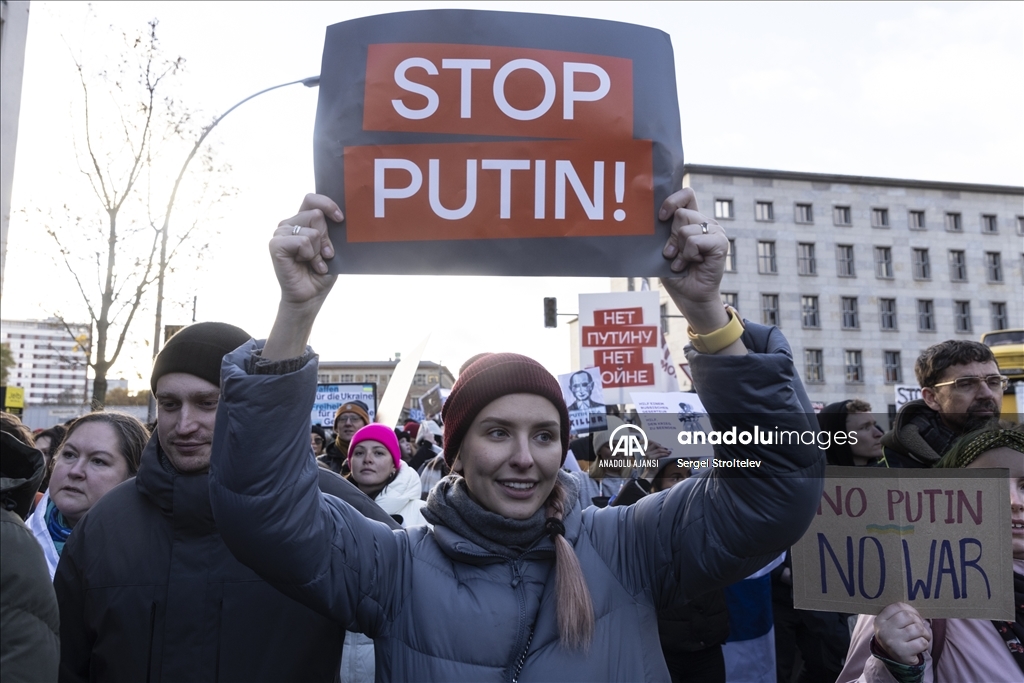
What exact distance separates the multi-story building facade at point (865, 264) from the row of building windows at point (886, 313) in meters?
0.06

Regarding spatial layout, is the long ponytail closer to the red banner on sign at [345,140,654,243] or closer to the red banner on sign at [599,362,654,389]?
the red banner on sign at [345,140,654,243]

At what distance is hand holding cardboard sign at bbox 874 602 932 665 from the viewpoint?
7.10ft

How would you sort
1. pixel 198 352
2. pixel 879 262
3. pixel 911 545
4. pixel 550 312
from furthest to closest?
pixel 879 262 → pixel 550 312 → pixel 198 352 → pixel 911 545

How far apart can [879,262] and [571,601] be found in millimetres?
53634

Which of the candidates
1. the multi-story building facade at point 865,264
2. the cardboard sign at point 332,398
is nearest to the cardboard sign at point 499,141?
the cardboard sign at point 332,398

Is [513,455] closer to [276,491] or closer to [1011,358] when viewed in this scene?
[276,491]

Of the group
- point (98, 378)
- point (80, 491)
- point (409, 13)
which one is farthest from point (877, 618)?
point (98, 378)

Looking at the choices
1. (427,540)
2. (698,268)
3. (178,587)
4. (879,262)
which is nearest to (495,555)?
(427,540)

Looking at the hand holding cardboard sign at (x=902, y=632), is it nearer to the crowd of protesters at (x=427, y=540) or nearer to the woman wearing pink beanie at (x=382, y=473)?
the crowd of protesters at (x=427, y=540)

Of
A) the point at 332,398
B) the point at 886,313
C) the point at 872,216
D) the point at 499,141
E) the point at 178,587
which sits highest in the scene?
the point at 872,216

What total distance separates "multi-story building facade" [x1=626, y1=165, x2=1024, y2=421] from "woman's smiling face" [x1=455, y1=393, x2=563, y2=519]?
4599 centimetres

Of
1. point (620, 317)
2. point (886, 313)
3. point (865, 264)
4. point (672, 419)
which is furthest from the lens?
point (886, 313)

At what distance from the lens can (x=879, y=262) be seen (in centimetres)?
5025

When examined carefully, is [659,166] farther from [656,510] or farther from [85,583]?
[85,583]
